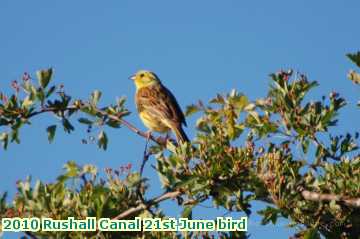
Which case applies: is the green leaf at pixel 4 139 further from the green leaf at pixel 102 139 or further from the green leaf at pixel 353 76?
the green leaf at pixel 353 76

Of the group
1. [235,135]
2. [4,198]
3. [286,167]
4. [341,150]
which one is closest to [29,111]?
[4,198]

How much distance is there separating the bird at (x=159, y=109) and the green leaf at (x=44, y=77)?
11.2ft

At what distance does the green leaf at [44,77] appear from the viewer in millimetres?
7035

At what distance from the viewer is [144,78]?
12.9 metres

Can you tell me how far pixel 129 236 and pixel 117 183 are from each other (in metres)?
0.46

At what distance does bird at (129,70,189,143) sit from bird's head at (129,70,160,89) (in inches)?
1.8

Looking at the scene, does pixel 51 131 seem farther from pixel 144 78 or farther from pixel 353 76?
pixel 144 78

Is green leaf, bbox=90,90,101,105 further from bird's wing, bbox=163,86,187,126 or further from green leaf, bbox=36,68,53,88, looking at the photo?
bird's wing, bbox=163,86,187,126

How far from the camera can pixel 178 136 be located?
10266 mm

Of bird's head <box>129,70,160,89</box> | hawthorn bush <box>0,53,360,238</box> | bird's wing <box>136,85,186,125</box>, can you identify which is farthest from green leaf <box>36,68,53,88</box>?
bird's head <box>129,70,160,89</box>

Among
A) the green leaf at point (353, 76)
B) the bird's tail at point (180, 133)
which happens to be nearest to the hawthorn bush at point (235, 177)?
the green leaf at point (353, 76)

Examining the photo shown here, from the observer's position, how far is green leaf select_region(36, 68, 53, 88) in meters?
7.04

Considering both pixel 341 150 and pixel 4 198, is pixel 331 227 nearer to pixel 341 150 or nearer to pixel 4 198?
pixel 341 150
